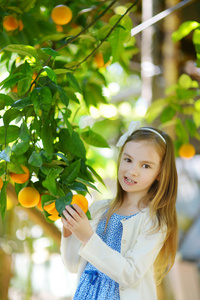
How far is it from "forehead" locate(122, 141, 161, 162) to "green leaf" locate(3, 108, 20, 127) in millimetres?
304

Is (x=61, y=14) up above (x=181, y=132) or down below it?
above

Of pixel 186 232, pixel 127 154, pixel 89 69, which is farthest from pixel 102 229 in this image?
pixel 186 232

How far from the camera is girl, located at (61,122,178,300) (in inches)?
36.8

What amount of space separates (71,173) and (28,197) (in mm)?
114

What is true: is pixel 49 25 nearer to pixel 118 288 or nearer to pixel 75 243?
pixel 75 243

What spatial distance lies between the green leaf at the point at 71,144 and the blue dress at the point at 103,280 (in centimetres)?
21

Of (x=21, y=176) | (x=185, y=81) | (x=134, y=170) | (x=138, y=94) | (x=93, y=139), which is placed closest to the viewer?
(x=21, y=176)

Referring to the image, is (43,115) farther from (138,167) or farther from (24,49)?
(138,167)

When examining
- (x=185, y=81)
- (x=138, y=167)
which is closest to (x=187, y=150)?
(x=185, y=81)

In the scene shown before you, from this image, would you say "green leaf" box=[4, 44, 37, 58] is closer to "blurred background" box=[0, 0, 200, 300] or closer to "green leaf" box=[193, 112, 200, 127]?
"blurred background" box=[0, 0, 200, 300]

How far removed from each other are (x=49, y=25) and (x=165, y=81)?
0.56 m

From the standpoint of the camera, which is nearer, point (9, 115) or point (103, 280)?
point (9, 115)

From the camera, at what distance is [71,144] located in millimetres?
982

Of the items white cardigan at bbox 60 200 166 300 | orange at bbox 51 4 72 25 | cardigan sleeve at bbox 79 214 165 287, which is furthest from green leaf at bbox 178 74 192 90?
cardigan sleeve at bbox 79 214 165 287
